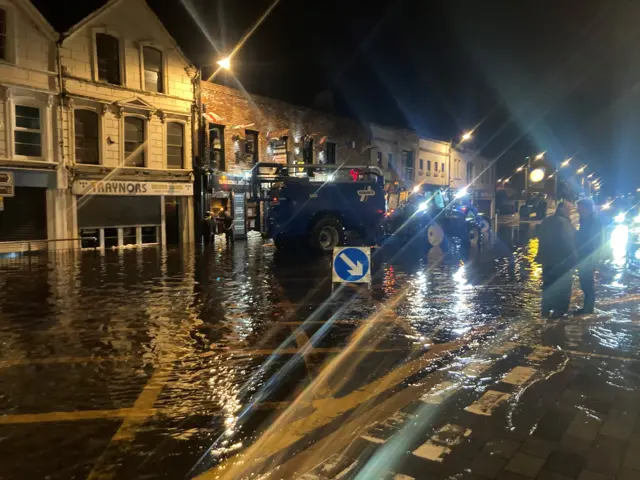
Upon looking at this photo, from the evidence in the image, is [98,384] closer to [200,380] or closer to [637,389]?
[200,380]

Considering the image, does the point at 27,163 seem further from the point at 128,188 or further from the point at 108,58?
the point at 108,58

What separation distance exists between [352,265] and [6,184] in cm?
1532

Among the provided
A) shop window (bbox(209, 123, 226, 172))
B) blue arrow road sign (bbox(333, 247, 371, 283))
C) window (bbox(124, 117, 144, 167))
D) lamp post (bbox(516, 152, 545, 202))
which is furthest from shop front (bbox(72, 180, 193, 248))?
lamp post (bbox(516, 152, 545, 202))

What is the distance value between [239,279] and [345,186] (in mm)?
6819

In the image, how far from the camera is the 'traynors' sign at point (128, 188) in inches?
864

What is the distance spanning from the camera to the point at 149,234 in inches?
979

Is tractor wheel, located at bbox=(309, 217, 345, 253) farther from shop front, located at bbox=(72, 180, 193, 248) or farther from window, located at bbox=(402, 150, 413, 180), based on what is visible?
window, located at bbox=(402, 150, 413, 180)

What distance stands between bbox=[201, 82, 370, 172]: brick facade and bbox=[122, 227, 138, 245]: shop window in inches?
194

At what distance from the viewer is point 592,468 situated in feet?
11.4

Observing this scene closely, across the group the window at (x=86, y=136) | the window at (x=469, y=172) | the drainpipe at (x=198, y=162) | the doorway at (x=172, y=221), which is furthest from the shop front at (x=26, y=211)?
the window at (x=469, y=172)

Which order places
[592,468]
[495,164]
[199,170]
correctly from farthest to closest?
[495,164], [199,170], [592,468]

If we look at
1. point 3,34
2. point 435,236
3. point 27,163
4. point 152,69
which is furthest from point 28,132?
point 435,236

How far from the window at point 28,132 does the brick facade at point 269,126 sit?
24.6 feet

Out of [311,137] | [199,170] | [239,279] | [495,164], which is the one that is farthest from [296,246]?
[495,164]
